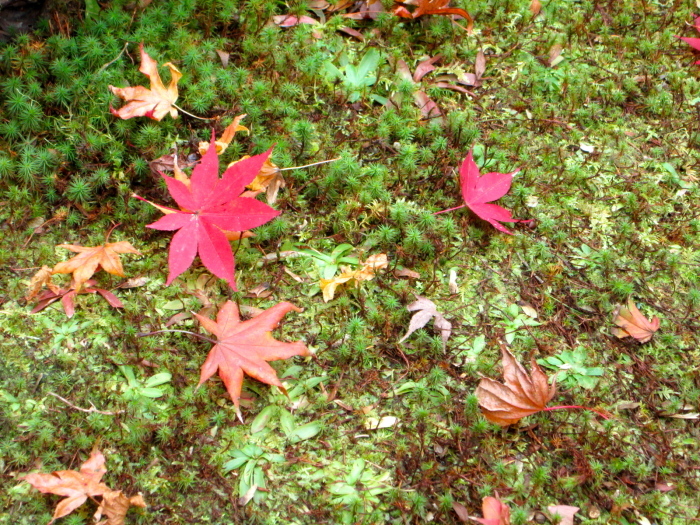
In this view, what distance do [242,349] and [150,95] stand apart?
1402 mm

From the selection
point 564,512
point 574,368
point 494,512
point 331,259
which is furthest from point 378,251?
point 564,512

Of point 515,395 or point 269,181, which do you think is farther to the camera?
point 269,181

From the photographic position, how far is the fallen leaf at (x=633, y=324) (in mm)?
2709

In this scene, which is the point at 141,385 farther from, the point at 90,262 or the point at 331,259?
the point at 331,259

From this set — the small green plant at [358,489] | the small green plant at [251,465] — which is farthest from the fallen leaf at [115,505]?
the small green plant at [358,489]

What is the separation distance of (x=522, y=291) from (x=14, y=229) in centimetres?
238

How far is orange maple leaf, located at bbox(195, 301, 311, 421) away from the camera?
2373 millimetres

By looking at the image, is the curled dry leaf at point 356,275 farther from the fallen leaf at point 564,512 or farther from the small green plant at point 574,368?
the fallen leaf at point 564,512

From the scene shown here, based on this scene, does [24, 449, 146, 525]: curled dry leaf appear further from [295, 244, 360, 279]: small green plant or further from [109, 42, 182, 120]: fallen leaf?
[109, 42, 182, 120]: fallen leaf

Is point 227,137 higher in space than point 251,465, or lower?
higher

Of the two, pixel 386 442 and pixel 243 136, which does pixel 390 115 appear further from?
pixel 386 442

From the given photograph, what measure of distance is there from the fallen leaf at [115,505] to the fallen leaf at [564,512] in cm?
151

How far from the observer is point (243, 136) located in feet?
10.2

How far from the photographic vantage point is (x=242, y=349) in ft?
7.98
